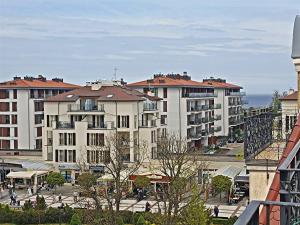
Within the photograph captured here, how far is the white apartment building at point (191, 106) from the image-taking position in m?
52.2

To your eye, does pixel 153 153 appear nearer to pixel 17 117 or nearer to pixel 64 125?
pixel 64 125

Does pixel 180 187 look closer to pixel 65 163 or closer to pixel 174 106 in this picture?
pixel 65 163

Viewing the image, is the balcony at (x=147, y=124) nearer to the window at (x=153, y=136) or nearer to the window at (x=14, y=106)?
the window at (x=153, y=136)

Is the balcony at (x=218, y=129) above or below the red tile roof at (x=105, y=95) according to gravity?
below

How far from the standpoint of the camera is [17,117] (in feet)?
163

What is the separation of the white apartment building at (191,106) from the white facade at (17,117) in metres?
10.6

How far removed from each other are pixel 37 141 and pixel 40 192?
15850 millimetres

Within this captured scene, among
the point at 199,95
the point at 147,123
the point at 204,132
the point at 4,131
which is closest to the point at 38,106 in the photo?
the point at 4,131

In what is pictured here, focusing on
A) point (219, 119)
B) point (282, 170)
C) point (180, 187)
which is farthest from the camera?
point (219, 119)

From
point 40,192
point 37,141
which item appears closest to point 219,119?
point 37,141

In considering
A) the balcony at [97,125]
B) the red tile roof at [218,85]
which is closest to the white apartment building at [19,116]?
the balcony at [97,125]

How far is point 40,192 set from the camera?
3575 cm

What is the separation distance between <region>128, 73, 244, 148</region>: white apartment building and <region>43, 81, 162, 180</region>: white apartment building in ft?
22.5

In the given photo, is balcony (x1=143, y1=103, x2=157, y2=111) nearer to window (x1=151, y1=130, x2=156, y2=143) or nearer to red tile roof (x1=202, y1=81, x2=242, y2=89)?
window (x1=151, y1=130, x2=156, y2=143)
